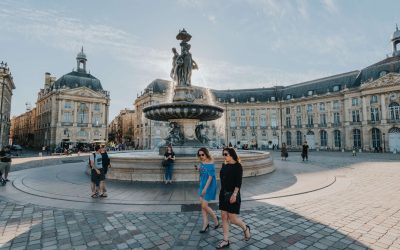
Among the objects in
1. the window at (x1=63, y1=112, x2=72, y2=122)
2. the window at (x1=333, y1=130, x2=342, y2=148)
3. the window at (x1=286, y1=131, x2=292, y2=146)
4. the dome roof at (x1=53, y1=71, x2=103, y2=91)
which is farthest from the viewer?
the window at (x1=286, y1=131, x2=292, y2=146)

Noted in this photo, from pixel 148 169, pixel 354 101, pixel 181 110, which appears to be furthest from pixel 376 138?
pixel 148 169

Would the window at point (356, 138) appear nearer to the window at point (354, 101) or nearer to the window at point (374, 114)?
the window at point (374, 114)

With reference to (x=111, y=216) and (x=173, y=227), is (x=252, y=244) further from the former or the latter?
(x=111, y=216)

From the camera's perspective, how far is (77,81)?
59.2 m

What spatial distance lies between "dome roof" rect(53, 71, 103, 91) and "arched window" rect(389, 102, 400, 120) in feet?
226

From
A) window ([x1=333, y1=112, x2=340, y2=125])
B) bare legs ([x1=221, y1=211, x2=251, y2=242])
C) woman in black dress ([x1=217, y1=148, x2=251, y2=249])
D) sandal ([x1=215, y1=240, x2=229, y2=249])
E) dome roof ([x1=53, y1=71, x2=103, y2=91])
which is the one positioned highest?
dome roof ([x1=53, y1=71, x2=103, y2=91])

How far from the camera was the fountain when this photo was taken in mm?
9297

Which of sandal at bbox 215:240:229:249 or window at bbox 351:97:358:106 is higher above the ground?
window at bbox 351:97:358:106

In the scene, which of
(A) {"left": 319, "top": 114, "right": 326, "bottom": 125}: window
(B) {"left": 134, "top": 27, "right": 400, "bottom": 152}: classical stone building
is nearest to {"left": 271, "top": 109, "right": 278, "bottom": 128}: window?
(B) {"left": 134, "top": 27, "right": 400, "bottom": 152}: classical stone building

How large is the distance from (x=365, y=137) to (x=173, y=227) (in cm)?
5582

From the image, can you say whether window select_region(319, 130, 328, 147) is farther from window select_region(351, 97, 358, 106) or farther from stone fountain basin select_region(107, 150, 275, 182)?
stone fountain basin select_region(107, 150, 275, 182)

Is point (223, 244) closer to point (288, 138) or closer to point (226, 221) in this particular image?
point (226, 221)

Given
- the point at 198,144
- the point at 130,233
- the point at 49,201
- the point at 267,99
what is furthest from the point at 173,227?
the point at 267,99

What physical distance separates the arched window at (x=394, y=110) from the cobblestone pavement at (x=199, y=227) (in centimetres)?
4993
